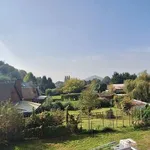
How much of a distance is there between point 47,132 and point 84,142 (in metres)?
3.48

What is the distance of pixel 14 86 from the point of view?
35.4 m

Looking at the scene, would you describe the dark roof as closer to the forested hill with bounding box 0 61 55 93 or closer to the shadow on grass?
the forested hill with bounding box 0 61 55 93

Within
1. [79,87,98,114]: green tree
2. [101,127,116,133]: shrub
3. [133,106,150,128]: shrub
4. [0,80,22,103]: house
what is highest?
[0,80,22,103]: house

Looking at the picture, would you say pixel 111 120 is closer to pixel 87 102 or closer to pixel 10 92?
pixel 87 102

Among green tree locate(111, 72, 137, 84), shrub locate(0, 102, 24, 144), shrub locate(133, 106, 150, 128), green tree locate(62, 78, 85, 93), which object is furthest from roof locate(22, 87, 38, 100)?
green tree locate(111, 72, 137, 84)

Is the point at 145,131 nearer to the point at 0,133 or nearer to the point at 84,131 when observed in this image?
the point at 84,131

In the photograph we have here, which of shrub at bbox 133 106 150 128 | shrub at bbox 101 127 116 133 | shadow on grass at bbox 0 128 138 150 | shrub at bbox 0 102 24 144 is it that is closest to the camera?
shadow on grass at bbox 0 128 138 150

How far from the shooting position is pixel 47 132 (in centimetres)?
1998

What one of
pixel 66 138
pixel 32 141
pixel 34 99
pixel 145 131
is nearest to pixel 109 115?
pixel 145 131

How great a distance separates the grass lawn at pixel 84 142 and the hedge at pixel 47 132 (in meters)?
0.86

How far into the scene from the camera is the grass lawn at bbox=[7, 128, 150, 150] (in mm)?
17047

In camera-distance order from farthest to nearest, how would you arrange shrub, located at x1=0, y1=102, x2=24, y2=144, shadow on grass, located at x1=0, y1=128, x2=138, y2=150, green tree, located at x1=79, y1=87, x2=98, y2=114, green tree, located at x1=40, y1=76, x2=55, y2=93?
green tree, located at x1=40, y1=76, x2=55, y2=93
green tree, located at x1=79, y1=87, x2=98, y2=114
shrub, located at x1=0, y1=102, x2=24, y2=144
shadow on grass, located at x1=0, y1=128, x2=138, y2=150

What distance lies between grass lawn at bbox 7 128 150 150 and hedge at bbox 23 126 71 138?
858 millimetres

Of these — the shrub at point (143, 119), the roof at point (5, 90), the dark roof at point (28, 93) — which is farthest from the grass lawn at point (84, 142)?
the dark roof at point (28, 93)
